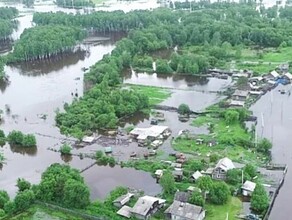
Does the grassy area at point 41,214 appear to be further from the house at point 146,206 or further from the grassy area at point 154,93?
the grassy area at point 154,93

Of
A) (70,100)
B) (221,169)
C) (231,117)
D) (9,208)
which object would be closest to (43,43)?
(70,100)

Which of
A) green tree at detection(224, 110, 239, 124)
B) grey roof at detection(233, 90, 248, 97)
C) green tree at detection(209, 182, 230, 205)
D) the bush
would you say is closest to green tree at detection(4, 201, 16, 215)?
the bush

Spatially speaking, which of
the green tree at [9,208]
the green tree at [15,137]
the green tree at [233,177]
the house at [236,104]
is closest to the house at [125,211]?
the green tree at [9,208]

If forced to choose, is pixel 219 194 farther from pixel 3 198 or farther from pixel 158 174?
pixel 3 198

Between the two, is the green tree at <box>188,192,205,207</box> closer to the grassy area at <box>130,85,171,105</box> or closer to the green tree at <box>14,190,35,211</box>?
the green tree at <box>14,190,35,211</box>

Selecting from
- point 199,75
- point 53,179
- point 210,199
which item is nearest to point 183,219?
point 210,199
